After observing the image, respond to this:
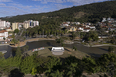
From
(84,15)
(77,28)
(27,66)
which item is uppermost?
(84,15)

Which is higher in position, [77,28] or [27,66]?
[77,28]

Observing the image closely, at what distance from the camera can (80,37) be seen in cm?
2059

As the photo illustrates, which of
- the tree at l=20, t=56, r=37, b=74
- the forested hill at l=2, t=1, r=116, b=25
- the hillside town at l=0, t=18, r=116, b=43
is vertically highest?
the forested hill at l=2, t=1, r=116, b=25

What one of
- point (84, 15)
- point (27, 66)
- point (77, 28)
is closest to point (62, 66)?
point (27, 66)

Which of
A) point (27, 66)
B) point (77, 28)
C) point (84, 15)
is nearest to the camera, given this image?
point (27, 66)

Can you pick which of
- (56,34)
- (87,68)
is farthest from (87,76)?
(56,34)

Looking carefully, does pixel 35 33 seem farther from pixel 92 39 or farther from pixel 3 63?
pixel 3 63

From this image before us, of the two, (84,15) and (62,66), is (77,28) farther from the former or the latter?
(84,15)

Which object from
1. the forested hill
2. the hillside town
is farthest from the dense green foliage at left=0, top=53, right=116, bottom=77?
the forested hill

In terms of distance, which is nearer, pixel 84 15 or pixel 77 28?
pixel 77 28

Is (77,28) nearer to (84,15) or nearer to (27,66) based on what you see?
(27,66)

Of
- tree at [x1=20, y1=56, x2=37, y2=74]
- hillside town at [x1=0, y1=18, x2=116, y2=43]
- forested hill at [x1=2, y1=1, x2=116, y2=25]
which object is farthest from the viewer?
forested hill at [x1=2, y1=1, x2=116, y2=25]

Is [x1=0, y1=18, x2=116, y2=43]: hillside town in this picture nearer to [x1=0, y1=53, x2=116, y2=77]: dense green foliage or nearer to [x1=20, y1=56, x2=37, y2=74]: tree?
[x1=0, y1=53, x2=116, y2=77]: dense green foliage

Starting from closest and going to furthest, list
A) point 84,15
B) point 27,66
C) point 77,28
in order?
1. point 27,66
2. point 77,28
3. point 84,15
